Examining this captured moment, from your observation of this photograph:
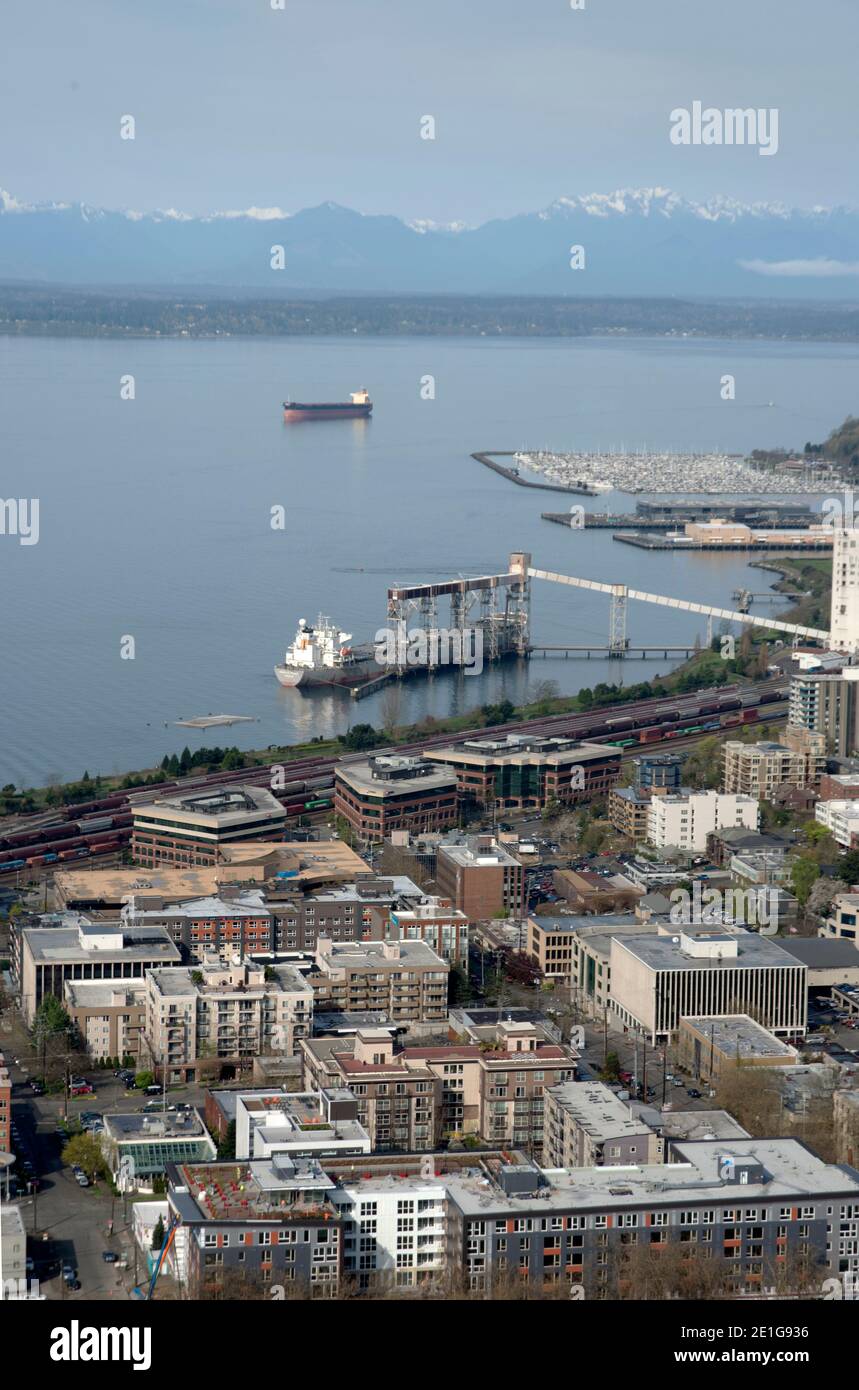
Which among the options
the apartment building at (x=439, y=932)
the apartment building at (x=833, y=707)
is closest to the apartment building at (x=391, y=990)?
the apartment building at (x=439, y=932)

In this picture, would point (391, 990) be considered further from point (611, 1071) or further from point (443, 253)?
point (443, 253)

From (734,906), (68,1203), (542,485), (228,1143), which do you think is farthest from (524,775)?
(542,485)

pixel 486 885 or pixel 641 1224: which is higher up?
pixel 641 1224

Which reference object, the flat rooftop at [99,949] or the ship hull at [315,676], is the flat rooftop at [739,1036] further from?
the ship hull at [315,676]

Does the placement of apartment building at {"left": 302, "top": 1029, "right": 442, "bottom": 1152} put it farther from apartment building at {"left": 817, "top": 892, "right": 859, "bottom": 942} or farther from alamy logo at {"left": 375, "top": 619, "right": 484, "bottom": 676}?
alamy logo at {"left": 375, "top": 619, "right": 484, "bottom": 676}

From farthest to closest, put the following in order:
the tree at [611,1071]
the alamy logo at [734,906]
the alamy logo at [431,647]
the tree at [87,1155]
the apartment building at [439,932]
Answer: the alamy logo at [431,647]
the alamy logo at [734,906]
the apartment building at [439,932]
the tree at [611,1071]
the tree at [87,1155]
